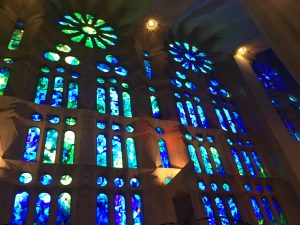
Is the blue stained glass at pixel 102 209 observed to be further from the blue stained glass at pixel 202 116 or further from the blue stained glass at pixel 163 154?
the blue stained glass at pixel 202 116

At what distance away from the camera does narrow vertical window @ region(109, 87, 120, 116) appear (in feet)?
38.9

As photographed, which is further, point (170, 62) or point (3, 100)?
point (170, 62)

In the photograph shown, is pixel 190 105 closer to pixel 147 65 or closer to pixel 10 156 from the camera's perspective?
pixel 147 65

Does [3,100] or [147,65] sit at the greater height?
Result: [147,65]

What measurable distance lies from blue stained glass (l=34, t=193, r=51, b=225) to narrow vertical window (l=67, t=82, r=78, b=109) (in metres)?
3.59

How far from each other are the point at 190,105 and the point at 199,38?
5.54 m

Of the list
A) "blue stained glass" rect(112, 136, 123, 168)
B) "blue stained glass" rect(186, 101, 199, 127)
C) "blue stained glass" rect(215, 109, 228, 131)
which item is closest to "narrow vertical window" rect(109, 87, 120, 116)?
"blue stained glass" rect(112, 136, 123, 168)

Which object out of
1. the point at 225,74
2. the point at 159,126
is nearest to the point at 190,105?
the point at 159,126

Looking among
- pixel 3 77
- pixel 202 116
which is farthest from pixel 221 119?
pixel 3 77

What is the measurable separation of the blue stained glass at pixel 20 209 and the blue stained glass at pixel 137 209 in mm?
2917

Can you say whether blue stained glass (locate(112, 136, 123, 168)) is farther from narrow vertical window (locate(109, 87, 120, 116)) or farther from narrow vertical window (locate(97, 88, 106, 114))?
narrow vertical window (locate(97, 88, 106, 114))

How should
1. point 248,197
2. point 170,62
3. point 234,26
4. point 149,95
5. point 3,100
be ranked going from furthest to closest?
point 234,26, point 170,62, point 149,95, point 248,197, point 3,100

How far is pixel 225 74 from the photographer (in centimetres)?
1758

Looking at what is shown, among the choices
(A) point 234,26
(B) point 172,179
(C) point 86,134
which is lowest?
(B) point 172,179
